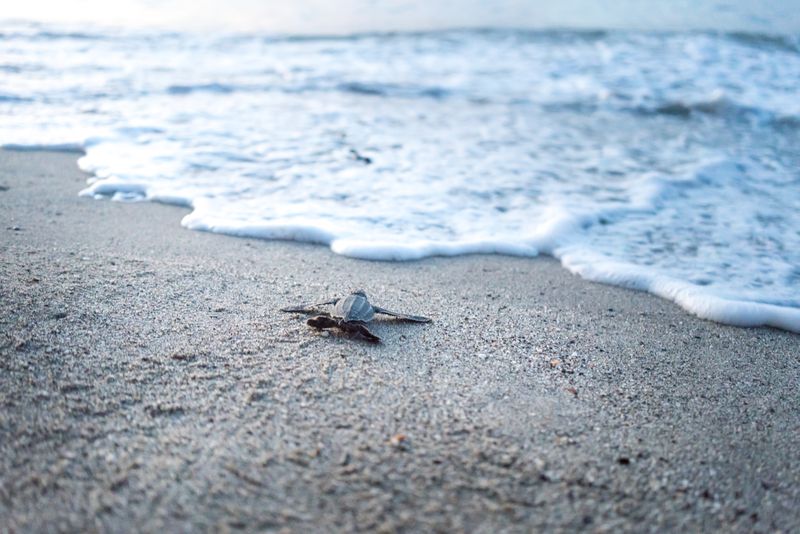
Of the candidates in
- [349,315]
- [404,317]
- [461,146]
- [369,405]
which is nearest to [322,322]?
[349,315]

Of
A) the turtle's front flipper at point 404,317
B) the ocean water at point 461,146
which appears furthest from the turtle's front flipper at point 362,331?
the ocean water at point 461,146

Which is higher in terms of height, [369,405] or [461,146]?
[461,146]

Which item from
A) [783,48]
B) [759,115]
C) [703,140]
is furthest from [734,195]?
[783,48]

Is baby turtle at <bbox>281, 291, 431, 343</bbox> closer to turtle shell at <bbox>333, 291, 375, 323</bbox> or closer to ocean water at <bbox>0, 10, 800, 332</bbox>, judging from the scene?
turtle shell at <bbox>333, 291, 375, 323</bbox>

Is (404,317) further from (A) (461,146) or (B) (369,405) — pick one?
(A) (461,146)

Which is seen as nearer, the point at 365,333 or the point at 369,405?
the point at 369,405

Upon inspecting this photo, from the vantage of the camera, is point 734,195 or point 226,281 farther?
point 734,195

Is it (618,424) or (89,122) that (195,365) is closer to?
(618,424)
